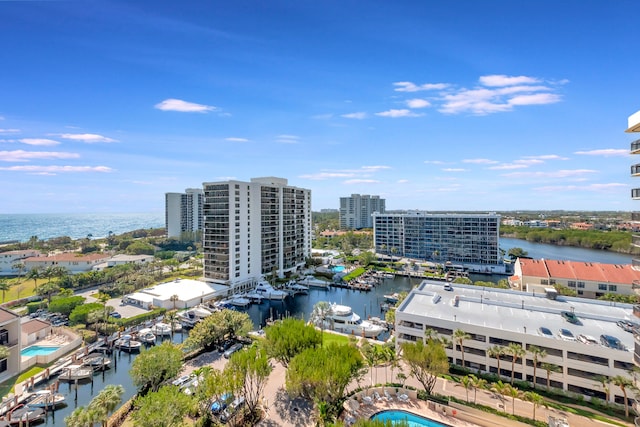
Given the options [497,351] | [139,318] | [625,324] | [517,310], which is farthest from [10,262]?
[625,324]

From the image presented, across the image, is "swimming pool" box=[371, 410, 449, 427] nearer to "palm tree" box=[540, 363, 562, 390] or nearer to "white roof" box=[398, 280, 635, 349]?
"white roof" box=[398, 280, 635, 349]

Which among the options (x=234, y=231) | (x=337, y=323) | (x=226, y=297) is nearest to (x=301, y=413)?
(x=337, y=323)

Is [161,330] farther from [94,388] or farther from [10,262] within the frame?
[10,262]

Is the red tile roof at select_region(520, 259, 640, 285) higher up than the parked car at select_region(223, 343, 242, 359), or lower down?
higher up

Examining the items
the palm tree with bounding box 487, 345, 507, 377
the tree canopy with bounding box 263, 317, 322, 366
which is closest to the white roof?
the palm tree with bounding box 487, 345, 507, 377

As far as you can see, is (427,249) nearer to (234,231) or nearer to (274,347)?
(234,231)

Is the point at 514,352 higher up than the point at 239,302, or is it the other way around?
the point at 514,352
